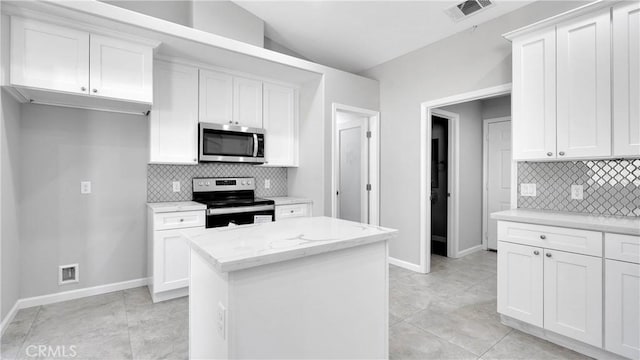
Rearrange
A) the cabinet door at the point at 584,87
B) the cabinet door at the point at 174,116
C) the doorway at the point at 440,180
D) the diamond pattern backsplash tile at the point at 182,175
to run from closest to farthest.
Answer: the cabinet door at the point at 584,87 → the cabinet door at the point at 174,116 → the diamond pattern backsplash tile at the point at 182,175 → the doorway at the point at 440,180

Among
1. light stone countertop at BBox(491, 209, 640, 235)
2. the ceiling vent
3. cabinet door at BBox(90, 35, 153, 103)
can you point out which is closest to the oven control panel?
cabinet door at BBox(90, 35, 153, 103)

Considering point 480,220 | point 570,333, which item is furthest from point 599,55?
point 480,220

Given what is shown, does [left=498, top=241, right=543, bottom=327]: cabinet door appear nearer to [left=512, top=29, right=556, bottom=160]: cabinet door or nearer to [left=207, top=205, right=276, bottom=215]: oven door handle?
[left=512, top=29, right=556, bottom=160]: cabinet door

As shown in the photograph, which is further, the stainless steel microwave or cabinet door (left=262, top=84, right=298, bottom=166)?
cabinet door (left=262, top=84, right=298, bottom=166)

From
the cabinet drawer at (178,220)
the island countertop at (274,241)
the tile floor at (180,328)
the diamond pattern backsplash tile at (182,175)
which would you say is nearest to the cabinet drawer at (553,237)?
the tile floor at (180,328)

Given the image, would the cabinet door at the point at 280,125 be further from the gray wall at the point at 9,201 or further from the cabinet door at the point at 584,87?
the cabinet door at the point at 584,87

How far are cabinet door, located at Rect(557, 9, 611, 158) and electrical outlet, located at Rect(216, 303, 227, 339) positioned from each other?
101 inches

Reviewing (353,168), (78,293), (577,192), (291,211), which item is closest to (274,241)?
(291,211)

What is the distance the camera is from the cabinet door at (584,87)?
211 centimetres

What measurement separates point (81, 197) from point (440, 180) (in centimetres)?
457

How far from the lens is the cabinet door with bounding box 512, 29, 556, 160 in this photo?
7.70ft

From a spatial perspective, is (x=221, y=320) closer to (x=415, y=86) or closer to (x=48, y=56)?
(x=48, y=56)

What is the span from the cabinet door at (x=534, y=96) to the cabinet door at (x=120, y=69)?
10.4 ft

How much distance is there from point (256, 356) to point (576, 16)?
3.00 m
